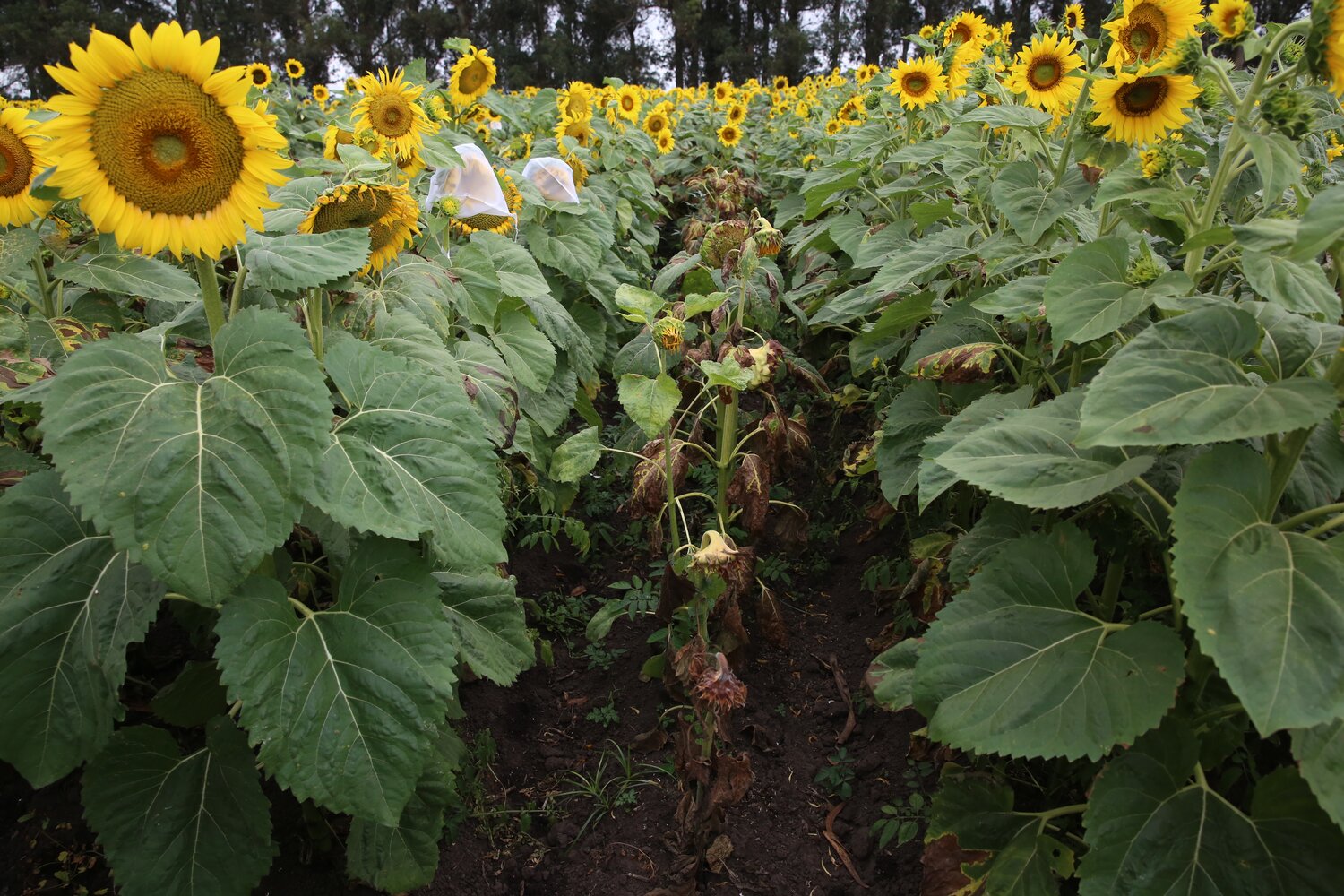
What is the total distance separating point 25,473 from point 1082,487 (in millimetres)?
2182

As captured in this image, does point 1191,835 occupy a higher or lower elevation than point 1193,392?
lower

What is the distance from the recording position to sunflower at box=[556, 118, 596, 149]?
5.49m

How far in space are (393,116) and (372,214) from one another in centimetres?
71

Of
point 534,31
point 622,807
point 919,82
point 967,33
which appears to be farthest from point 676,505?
point 534,31

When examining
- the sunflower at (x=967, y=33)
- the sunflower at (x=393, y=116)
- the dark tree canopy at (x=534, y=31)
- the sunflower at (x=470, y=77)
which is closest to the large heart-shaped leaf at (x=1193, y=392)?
the sunflower at (x=393, y=116)

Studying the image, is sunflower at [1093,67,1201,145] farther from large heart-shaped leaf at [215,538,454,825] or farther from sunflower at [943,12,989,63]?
large heart-shaped leaf at [215,538,454,825]

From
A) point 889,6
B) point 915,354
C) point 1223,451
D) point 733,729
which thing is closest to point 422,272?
point 915,354

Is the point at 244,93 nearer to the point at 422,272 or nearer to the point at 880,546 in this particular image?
the point at 422,272

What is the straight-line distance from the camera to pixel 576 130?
558cm

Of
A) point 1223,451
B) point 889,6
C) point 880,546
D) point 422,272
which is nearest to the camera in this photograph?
point 1223,451

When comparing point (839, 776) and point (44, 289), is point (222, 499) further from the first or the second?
point (839, 776)

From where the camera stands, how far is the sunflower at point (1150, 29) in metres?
2.14

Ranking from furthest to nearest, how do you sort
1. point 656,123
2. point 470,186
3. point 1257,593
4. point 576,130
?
point 656,123, point 576,130, point 470,186, point 1257,593

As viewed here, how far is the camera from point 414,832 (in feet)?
6.71
